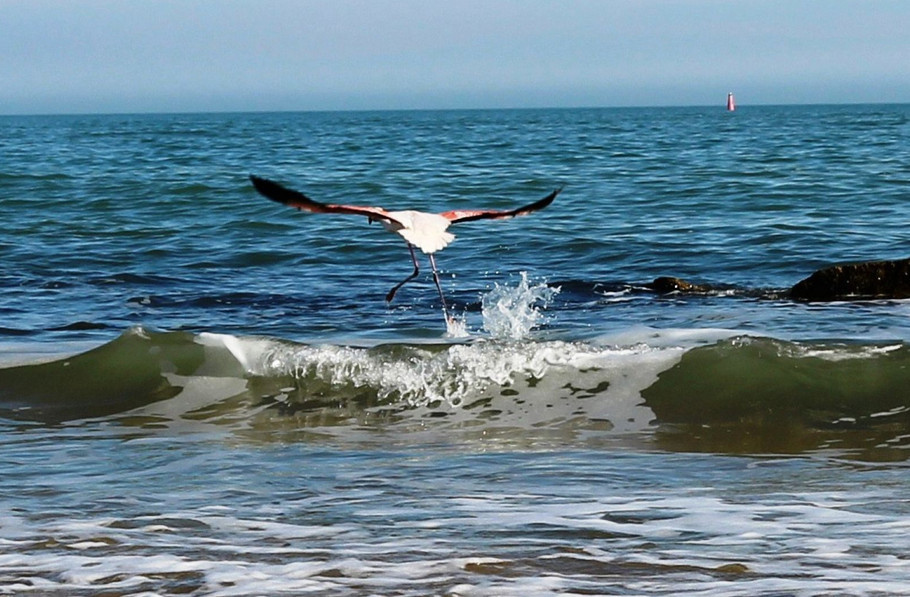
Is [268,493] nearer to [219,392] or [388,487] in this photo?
[388,487]

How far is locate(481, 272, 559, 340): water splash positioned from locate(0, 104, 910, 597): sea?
45mm

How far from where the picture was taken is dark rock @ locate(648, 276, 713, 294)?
13289 mm

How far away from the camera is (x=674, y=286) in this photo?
13.4 m

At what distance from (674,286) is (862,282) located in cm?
183

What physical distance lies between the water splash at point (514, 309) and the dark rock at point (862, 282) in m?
2.48

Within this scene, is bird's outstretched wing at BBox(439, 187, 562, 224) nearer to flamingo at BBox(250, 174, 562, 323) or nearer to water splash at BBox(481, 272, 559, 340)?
flamingo at BBox(250, 174, 562, 323)

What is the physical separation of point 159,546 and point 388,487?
140cm

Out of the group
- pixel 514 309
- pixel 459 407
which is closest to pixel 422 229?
pixel 459 407

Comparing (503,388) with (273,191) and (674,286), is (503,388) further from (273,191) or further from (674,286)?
(674,286)

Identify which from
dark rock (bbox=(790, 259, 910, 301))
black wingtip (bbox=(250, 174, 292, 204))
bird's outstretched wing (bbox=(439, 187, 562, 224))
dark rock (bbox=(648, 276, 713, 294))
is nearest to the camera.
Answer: black wingtip (bbox=(250, 174, 292, 204))

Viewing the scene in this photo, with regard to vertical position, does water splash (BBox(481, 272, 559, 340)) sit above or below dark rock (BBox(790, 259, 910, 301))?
below

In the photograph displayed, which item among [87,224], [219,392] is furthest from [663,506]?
[87,224]

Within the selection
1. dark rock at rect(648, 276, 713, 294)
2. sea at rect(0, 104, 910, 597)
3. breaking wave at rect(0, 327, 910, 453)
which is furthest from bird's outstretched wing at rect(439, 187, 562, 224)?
dark rock at rect(648, 276, 713, 294)

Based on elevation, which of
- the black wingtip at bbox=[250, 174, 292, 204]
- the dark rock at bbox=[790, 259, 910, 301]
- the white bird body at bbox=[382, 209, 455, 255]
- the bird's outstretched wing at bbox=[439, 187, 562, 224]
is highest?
the black wingtip at bbox=[250, 174, 292, 204]
